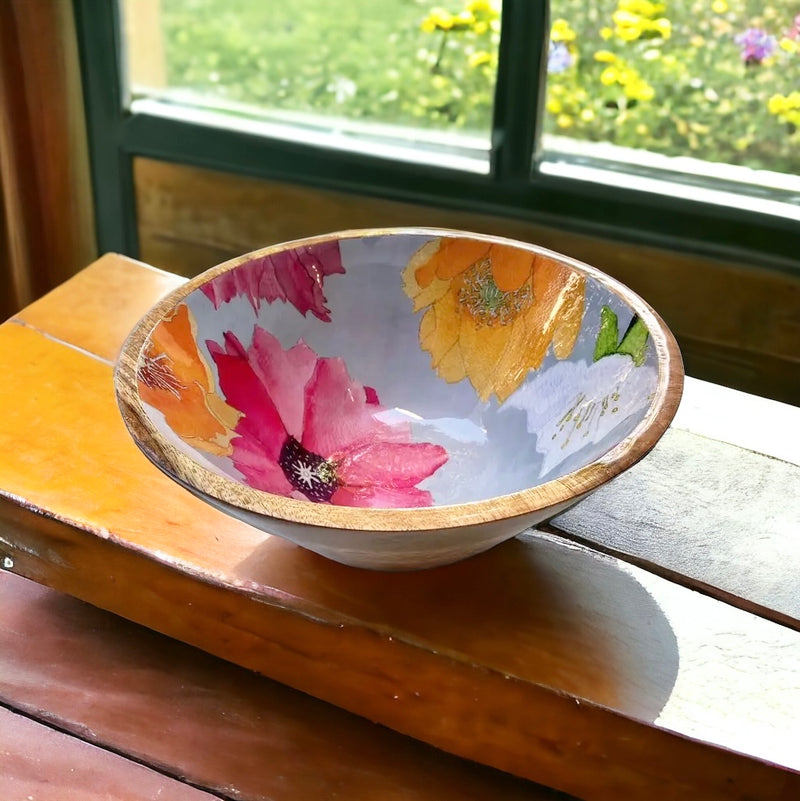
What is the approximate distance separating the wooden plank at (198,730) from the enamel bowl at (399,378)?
143 millimetres

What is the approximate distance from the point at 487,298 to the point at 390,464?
17 centimetres

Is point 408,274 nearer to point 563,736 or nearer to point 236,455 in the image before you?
point 236,455

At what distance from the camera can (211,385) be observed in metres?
0.75

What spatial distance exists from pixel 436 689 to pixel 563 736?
0.09 m

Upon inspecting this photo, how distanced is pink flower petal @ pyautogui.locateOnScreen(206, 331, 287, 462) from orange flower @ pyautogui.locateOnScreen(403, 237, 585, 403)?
0.16m

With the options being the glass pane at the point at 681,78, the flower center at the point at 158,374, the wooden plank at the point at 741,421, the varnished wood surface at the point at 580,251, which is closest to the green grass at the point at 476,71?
the glass pane at the point at 681,78

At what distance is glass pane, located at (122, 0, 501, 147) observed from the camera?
136 cm

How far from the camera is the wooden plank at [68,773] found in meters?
0.66

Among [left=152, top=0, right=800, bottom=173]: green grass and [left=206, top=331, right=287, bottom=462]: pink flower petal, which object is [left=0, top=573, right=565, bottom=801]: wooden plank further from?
[left=152, top=0, right=800, bottom=173]: green grass

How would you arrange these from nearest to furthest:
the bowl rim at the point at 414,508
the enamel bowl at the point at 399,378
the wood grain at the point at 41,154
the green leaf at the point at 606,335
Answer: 1. the bowl rim at the point at 414,508
2. the enamel bowl at the point at 399,378
3. the green leaf at the point at 606,335
4. the wood grain at the point at 41,154

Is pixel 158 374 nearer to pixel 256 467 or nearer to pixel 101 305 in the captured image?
pixel 256 467

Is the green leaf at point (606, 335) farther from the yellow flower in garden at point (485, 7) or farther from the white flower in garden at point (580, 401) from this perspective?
the yellow flower in garden at point (485, 7)

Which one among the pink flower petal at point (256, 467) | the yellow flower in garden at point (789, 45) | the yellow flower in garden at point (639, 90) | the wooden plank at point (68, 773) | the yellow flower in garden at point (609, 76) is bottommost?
the wooden plank at point (68, 773)

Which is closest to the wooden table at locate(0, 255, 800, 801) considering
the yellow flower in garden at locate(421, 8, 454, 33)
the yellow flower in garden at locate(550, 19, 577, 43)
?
the yellow flower in garden at locate(550, 19, 577, 43)
